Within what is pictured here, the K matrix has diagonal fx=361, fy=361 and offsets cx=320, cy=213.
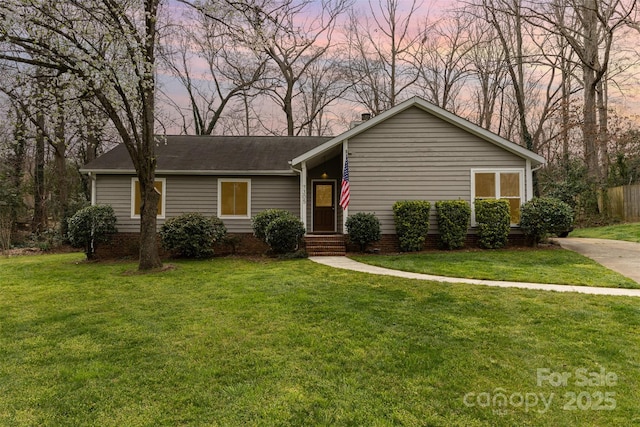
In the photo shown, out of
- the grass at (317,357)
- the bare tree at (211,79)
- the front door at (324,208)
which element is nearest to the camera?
the grass at (317,357)

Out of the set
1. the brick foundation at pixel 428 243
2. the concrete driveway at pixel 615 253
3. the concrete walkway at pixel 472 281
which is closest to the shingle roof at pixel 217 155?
the brick foundation at pixel 428 243

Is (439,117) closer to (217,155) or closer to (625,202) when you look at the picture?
(217,155)

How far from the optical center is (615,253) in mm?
9484

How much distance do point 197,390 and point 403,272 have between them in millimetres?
5629

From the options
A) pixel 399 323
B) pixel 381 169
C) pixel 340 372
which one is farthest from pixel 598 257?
pixel 340 372

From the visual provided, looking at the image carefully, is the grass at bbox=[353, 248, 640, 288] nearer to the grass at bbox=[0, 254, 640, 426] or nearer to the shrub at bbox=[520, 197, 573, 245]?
the shrub at bbox=[520, 197, 573, 245]

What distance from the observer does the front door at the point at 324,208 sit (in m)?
13.1

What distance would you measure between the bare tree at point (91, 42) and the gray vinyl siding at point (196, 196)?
405 cm

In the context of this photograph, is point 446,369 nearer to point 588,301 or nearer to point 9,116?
point 588,301

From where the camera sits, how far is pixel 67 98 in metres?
7.90

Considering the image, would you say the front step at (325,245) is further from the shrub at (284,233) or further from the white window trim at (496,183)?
the white window trim at (496,183)

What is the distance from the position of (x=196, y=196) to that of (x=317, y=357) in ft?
32.5

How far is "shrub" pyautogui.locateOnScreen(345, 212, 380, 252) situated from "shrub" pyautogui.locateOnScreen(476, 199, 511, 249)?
120 inches

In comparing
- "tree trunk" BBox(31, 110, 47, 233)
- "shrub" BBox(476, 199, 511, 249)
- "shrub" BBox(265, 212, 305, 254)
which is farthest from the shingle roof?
"tree trunk" BBox(31, 110, 47, 233)
